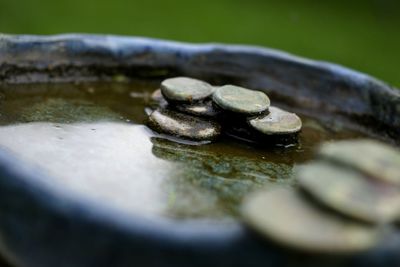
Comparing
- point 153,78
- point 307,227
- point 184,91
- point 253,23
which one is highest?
point 307,227

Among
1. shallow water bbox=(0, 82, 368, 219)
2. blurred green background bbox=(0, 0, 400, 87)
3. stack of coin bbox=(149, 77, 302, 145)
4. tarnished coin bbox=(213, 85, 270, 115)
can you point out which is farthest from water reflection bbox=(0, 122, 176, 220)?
blurred green background bbox=(0, 0, 400, 87)

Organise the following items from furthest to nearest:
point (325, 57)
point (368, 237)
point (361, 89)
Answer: point (325, 57)
point (361, 89)
point (368, 237)

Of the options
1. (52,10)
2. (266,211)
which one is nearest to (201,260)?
(266,211)

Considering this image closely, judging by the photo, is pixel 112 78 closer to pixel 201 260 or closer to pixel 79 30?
pixel 201 260

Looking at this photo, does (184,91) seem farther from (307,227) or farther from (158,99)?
(307,227)

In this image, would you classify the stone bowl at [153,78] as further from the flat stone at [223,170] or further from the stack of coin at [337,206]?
the flat stone at [223,170]

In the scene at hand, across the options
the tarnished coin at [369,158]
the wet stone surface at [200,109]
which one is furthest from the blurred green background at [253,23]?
the tarnished coin at [369,158]

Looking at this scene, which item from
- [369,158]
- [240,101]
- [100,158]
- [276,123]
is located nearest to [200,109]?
[240,101]
